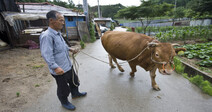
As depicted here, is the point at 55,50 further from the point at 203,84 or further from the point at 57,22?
the point at 203,84

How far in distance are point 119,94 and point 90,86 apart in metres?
0.86

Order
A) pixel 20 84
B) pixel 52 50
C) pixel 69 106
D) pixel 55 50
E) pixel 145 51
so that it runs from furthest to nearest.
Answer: pixel 20 84 < pixel 145 51 < pixel 69 106 < pixel 55 50 < pixel 52 50

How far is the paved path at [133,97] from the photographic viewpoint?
220 cm

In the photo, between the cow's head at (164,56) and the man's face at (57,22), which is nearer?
the man's face at (57,22)

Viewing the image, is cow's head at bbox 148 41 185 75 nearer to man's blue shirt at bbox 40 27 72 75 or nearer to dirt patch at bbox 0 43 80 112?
man's blue shirt at bbox 40 27 72 75

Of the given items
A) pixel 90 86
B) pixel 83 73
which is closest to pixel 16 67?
pixel 83 73

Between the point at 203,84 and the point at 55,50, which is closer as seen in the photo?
the point at 55,50

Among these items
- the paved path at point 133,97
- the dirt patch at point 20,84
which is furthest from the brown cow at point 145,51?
the dirt patch at point 20,84

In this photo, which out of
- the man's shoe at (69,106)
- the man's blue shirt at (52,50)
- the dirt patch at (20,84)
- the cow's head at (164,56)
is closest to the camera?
the man's blue shirt at (52,50)

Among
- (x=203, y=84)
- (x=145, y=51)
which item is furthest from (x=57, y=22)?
(x=203, y=84)

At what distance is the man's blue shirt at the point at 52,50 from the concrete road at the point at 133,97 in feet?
3.43

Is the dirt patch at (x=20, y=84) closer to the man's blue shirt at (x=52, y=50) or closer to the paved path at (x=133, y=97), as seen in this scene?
the paved path at (x=133, y=97)

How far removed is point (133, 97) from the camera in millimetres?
2525

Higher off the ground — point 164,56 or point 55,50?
point 55,50
